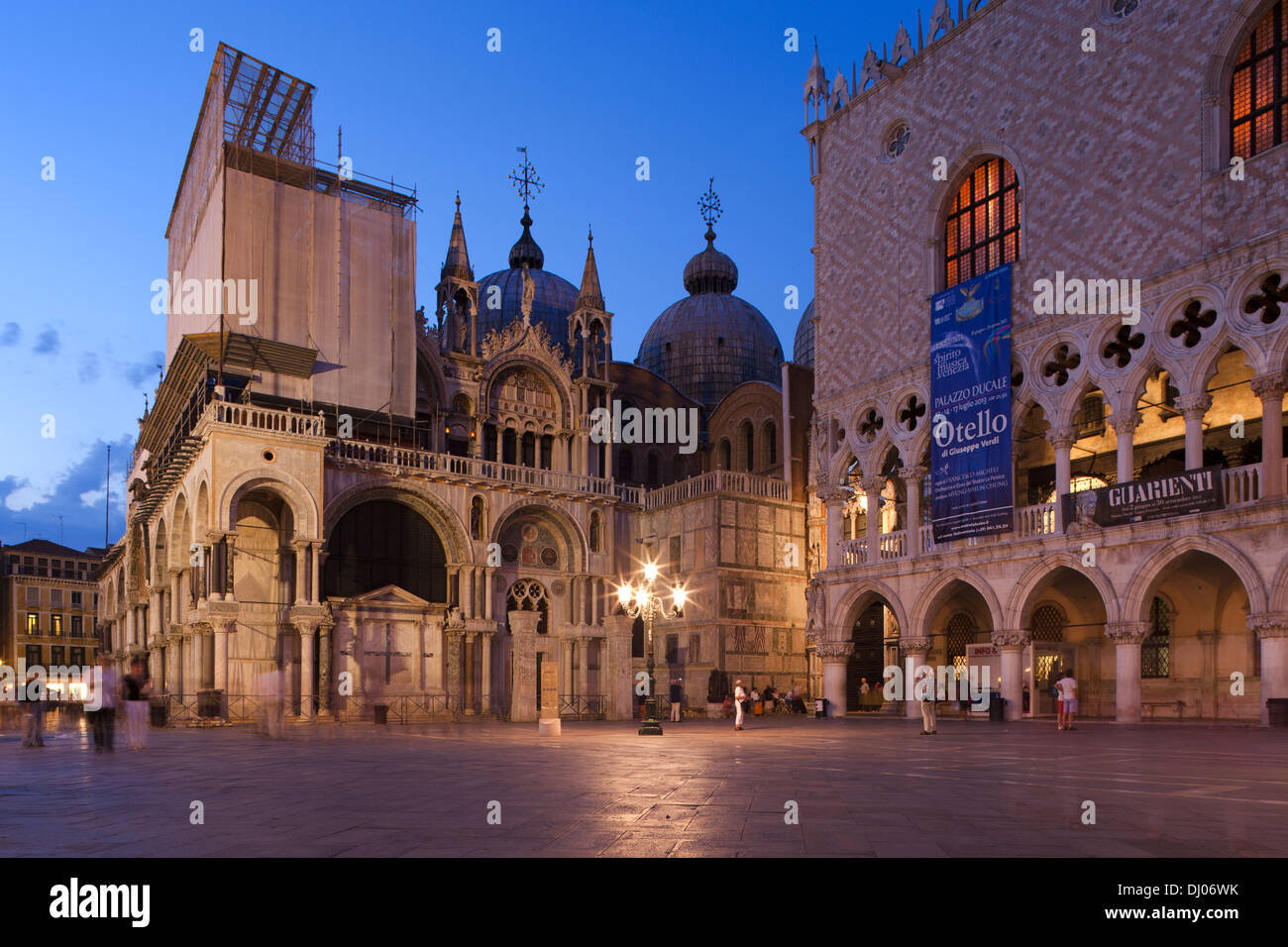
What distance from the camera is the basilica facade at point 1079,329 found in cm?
2333

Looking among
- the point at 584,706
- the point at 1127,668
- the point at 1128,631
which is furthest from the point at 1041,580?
the point at 584,706

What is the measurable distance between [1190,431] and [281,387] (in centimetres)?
2483

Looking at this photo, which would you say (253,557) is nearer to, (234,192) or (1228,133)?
(234,192)

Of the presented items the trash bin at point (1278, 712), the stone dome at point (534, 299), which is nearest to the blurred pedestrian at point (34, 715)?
the trash bin at point (1278, 712)

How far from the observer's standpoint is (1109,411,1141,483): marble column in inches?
990

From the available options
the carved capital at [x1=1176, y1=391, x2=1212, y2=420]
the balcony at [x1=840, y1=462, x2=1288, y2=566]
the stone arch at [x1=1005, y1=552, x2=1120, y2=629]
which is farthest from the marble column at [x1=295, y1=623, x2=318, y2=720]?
the carved capital at [x1=1176, y1=391, x2=1212, y2=420]

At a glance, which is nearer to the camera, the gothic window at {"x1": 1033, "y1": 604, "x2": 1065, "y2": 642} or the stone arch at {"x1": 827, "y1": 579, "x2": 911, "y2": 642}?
the gothic window at {"x1": 1033, "y1": 604, "x2": 1065, "y2": 642}

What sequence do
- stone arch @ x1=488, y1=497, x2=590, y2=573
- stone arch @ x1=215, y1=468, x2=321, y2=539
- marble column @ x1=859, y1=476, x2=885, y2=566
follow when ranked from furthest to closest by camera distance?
1. stone arch @ x1=488, y1=497, x2=590, y2=573
2. marble column @ x1=859, y1=476, x2=885, y2=566
3. stone arch @ x1=215, y1=468, x2=321, y2=539

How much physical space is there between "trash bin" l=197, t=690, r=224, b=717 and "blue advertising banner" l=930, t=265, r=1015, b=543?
19638mm

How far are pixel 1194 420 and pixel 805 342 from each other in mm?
31865

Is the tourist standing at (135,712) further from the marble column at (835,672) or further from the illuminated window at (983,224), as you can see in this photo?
the illuminated window at (983,224)

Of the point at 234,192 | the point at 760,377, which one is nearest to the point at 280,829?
the point at 234,192

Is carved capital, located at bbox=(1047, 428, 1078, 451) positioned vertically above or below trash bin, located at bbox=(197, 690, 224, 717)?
above

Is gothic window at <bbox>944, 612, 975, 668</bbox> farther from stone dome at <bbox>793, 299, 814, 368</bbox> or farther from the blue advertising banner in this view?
stone dome at <bbox>793, 299, 814, 368</bbox>
